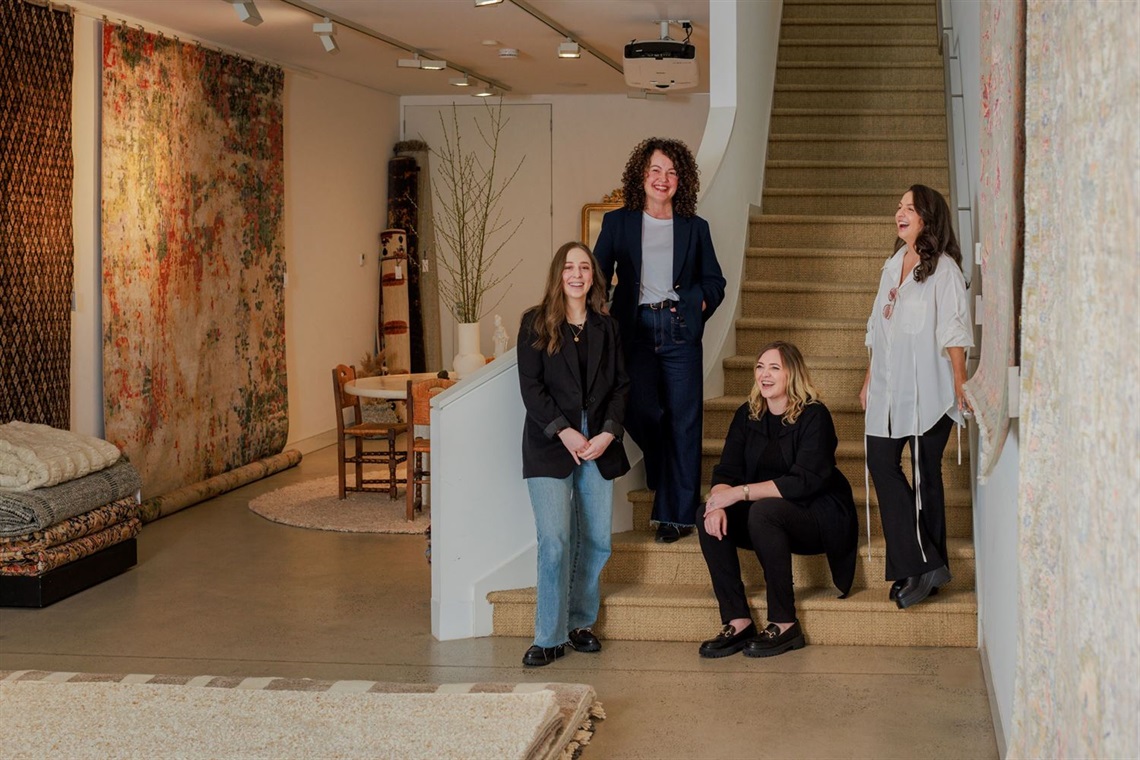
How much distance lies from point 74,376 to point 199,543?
3.67ft

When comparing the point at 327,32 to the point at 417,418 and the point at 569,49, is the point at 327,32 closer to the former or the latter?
the point at 569,49

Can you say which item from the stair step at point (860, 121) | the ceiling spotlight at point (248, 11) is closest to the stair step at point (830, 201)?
the stair step at point (860, 121)

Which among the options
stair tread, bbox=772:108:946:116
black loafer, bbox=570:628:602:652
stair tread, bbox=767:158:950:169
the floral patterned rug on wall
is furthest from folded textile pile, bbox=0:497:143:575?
stair tread, bbox=772:108:946:116

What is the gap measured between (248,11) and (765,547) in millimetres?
3954

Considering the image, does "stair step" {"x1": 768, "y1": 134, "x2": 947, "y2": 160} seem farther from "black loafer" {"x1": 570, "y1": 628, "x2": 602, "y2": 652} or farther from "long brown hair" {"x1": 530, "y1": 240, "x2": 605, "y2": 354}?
"black loafer" {"x1": 570, "y1": 628, "x2": 602, "y2": 652}

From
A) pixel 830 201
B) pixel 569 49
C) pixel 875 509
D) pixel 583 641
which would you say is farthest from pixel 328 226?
pixel 583 641

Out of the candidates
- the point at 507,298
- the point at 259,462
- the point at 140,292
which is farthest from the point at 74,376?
the point at 507,298

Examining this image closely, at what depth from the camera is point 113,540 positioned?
580 centimetres

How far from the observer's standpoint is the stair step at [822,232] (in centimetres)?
632

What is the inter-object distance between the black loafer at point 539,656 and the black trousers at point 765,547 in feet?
Result: 2.00

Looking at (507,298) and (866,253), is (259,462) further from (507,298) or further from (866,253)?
(866,253)

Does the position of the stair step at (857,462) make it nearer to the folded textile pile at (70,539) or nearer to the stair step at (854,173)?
the stair step at (854,173)

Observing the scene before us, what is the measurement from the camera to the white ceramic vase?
701cm

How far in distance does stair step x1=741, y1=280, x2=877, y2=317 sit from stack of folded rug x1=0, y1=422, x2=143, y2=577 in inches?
118
